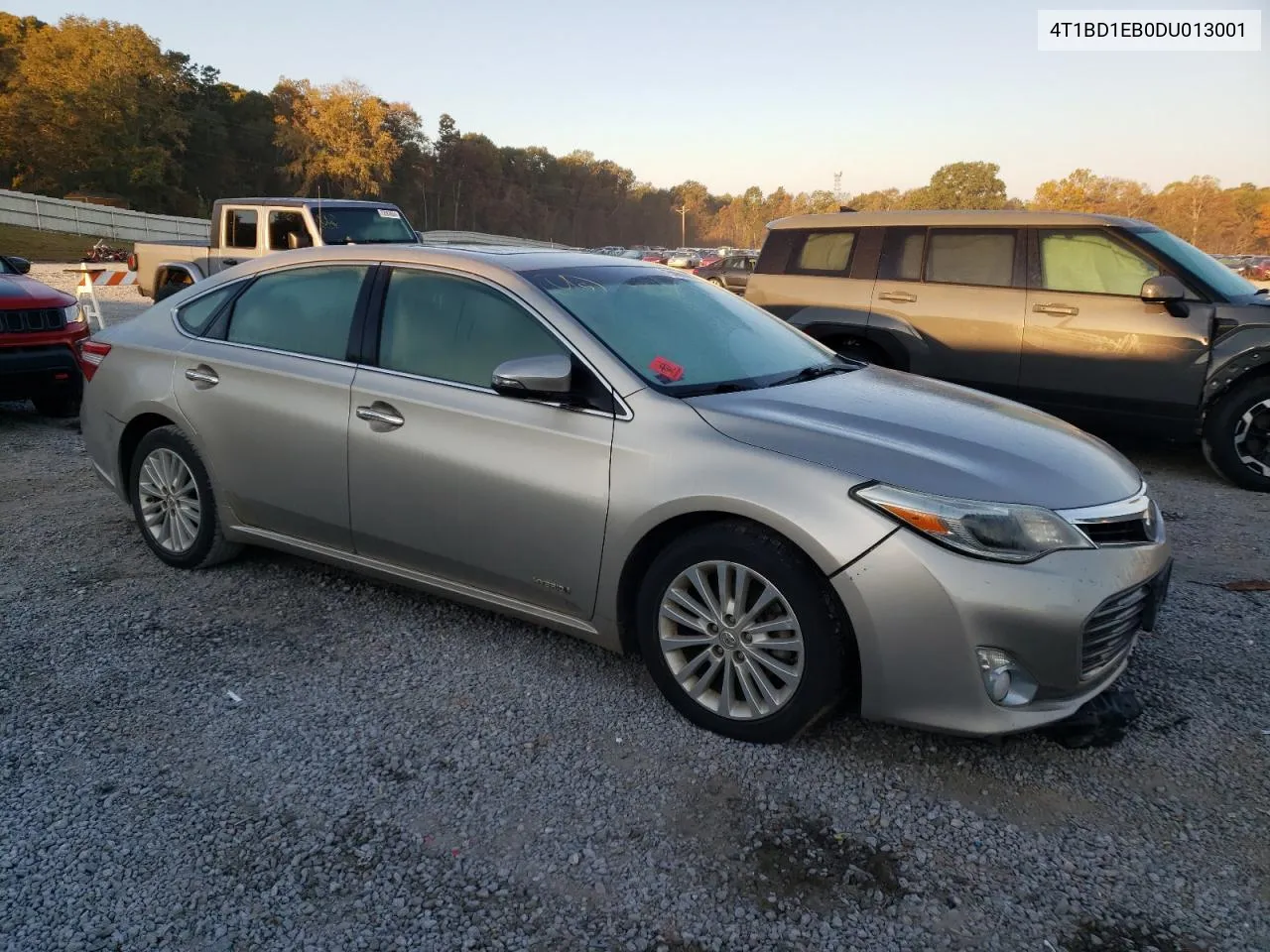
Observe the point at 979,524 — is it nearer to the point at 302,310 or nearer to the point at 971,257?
the point at 302,310

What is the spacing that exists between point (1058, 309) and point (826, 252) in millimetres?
2072

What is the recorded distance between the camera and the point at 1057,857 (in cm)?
258

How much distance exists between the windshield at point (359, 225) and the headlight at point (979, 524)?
1004cm

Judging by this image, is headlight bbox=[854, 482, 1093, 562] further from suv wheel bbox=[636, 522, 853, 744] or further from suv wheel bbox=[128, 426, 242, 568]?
suv wheel bbox=[128, 426, 242, 568]

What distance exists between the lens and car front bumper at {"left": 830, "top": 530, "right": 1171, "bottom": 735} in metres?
2.71

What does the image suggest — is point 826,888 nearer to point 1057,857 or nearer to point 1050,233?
point 1057,857

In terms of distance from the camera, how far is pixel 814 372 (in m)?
3.95

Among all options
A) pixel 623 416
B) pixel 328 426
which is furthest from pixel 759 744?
pixel 328 426

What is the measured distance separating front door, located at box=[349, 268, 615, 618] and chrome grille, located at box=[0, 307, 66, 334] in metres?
5.36

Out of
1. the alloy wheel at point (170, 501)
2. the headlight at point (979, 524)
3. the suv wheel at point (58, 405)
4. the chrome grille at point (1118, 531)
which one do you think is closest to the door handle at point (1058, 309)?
the chrome grille at point (1118, 531)

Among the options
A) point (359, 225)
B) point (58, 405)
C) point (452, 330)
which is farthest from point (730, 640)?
point (359, 225)

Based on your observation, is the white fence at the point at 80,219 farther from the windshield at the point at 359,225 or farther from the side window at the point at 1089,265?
the side window at the point at 1089,265

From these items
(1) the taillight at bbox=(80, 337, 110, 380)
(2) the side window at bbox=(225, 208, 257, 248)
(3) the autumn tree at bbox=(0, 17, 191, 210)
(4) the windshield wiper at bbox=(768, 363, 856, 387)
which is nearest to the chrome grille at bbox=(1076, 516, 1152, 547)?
(4) the windshield wiper at bbox=(768, 363, 856, 387)

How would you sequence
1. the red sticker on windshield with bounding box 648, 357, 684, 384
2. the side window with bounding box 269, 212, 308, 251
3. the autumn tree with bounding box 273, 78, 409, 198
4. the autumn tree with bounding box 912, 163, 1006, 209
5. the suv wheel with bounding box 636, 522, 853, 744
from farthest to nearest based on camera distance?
the autumn tree with bounding box 912, 163, 1006, 209 < the autumn tree with bounding box 273, 78, 409, 198 < the side window with bounding box 269, 212, 308, 251 < the red sticker on windshield with bounding box 648, 357, 684, 384 < the suv wheel with bounding box 636, 522, 853, 744
